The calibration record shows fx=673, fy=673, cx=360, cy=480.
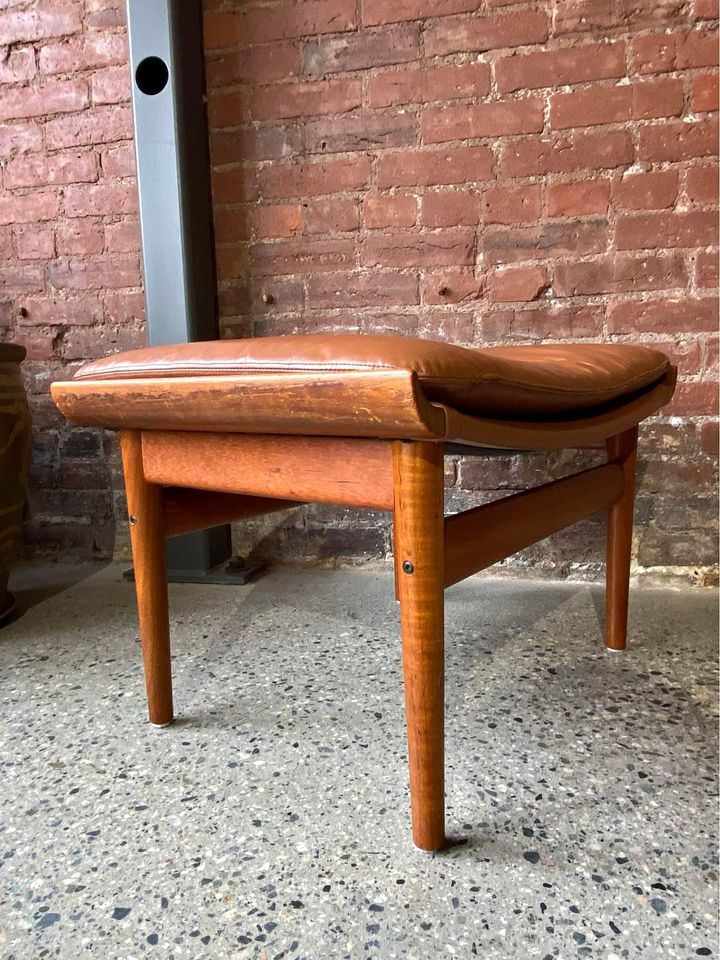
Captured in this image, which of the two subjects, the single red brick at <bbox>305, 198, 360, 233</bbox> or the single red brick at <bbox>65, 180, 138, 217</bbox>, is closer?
the single red brick at <bbox>305, 198, 360, 233</bbox>

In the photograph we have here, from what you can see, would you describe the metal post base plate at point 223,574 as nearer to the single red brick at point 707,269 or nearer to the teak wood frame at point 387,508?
the teak wood frame at point 387,508

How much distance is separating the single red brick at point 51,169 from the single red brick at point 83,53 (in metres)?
0.20

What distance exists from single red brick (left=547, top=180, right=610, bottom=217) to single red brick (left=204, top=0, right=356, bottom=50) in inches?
23.9

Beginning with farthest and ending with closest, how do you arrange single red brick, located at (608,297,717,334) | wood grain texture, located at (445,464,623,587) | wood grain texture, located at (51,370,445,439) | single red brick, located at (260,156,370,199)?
single red brick, located at (260,156,370,199), single red brick, located at (608,297,717,334), wood grain texture, located at (445,464,623,587), wood grain texture, located at (51,370,445,439)

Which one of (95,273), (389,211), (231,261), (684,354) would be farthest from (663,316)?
(95,273)

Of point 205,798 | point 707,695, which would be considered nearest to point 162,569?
point 205,798

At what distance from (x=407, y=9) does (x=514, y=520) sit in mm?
1295

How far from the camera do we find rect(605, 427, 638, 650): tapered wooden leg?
120 cm

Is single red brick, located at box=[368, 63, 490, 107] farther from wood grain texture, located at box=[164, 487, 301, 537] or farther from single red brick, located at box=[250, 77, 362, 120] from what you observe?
wood grain texture, located at box=[164, 487, 301, 537]

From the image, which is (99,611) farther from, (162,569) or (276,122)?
(276,122)

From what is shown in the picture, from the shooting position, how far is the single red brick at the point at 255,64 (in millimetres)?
1575

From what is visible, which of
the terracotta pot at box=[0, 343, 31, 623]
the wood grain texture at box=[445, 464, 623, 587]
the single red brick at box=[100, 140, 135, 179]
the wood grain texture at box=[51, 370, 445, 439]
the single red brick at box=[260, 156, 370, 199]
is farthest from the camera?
the single red brick at box=[100, 140, 135, 179]

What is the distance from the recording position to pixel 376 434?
653 mm

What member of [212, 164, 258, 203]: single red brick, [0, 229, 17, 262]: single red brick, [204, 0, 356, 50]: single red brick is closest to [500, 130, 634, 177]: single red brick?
[204, 0, 356, 50]: single red brick
